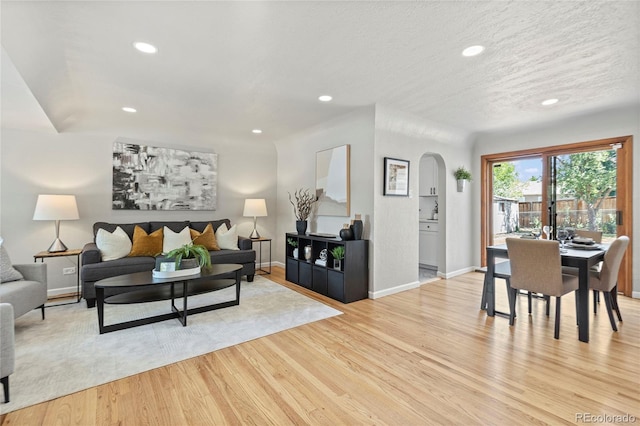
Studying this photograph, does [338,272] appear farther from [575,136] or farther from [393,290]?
[575,136]

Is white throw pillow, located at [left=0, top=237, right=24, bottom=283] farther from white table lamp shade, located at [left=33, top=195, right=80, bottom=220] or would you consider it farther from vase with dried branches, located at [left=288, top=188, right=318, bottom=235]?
vase with dried branches, located at [left=288, top=188, right=318, bottom=235]

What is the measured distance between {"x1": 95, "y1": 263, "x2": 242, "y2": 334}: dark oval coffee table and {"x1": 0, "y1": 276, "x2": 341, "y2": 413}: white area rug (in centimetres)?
7

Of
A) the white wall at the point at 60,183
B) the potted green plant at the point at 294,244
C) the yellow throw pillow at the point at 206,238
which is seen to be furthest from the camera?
the potted green plant at the point at 294,244

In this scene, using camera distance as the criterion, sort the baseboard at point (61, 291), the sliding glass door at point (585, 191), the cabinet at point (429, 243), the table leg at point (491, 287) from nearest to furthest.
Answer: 1. the table leg at point (491, 287)
2. the baseboard at point (61, 291)
3. the sliding glass door at point (585, 191)
4. the cabinet at point (429, 243)

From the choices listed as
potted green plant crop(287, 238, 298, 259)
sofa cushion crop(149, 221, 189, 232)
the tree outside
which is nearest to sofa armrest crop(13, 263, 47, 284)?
sofa cushion crop(149, 221, 189, 232)

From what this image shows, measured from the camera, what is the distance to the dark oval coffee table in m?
2.77

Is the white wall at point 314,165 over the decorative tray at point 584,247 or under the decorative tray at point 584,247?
over

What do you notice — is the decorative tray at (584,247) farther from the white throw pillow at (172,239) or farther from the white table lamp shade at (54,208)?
the white table lamp shade at (54,208)

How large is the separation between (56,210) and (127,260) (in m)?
1.10

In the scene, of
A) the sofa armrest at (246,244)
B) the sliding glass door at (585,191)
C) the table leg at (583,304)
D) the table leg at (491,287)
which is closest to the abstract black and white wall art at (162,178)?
the sofa armrest at (246,244)

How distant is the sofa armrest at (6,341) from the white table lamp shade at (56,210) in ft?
8.06

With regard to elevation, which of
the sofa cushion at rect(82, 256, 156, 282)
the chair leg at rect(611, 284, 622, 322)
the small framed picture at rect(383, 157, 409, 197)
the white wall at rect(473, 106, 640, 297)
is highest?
the white wall at rect(473, 106, 640, 297)

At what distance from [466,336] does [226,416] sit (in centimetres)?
220

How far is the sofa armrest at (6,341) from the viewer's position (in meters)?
1.79
